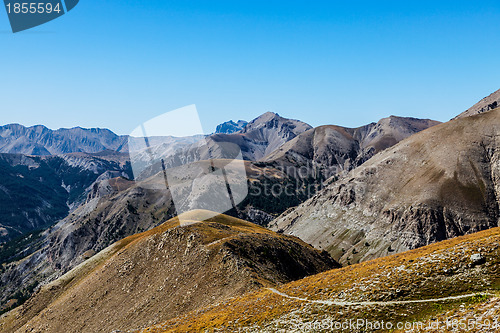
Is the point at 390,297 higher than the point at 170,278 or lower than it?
higher

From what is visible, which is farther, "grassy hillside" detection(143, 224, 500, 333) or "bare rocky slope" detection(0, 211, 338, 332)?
"bare rocky slope" detection(0, 211, 338, 332)

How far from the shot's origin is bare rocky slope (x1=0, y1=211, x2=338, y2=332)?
226 feet

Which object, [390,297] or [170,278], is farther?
[170,278]

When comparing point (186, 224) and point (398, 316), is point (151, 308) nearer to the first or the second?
point (186, 224)

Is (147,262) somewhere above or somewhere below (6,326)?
above

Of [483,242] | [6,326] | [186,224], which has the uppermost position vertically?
[186,224]

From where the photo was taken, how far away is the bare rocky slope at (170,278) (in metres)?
68.8

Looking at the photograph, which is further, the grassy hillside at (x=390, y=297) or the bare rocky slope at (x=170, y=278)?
the bare rocky slope at (x=170, y=278)

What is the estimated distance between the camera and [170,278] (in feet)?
257

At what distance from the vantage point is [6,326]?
10625 centimetres

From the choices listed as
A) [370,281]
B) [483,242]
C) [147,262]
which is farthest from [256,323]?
[147,262]

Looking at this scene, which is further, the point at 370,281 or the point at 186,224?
the point at 186,224

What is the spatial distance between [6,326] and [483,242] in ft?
426

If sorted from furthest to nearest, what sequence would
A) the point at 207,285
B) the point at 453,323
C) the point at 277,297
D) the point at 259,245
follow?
the point at 259,245
the point at 207,285
the point at 277,297
the point at 453,323
